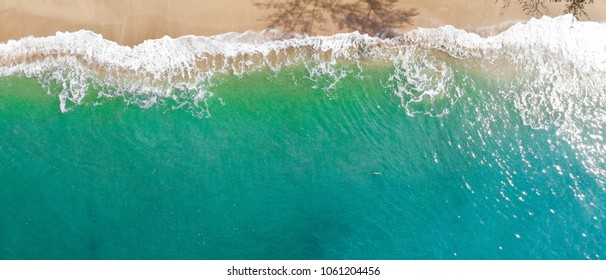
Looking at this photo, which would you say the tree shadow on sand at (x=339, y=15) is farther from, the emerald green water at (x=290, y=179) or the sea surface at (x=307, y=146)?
the emerald green water at (x=290, y=179)

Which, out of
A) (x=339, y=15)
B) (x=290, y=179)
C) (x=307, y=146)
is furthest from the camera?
(x=339, y=15)

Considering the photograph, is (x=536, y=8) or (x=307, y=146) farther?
(x=536, y=8)

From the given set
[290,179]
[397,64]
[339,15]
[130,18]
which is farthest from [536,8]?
[130,18]

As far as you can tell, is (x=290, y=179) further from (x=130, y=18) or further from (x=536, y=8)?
(x=536, y=8)

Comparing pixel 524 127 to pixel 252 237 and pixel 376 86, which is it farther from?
pixel 252 237

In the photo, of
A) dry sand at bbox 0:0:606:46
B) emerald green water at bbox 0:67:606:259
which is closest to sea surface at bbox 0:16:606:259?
emerald green water at bbox 0:67:606:259

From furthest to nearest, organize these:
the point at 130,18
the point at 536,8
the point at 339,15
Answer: the point at 536,8 < the point at 339,15 < the point at 130,18
